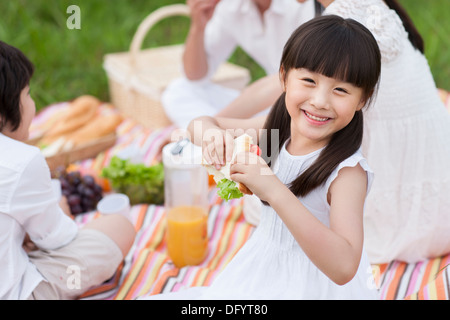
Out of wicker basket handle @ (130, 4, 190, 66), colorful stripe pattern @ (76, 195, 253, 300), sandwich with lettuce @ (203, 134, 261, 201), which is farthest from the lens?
wicker basket handle @ (130, 4, 190, 66)

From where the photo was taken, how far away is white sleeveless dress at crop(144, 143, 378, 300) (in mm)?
1170

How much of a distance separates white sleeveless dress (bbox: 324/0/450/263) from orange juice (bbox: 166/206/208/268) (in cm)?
51

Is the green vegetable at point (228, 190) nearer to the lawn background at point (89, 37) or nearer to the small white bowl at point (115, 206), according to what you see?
the small white bowl at point (115, 206)

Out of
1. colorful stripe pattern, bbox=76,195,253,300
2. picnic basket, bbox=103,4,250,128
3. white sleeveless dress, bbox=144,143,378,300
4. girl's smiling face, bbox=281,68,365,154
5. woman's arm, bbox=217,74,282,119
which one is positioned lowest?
colorful stripe pattern, bbox=76,195,253,300

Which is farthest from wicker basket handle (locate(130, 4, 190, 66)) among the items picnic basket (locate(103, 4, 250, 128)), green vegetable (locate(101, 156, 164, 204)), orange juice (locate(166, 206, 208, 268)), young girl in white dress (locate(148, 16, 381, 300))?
young girl in white dress (locate(148, 16, 381, 300))

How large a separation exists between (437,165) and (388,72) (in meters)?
0.31

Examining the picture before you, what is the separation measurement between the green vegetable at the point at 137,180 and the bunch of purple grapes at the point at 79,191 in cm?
7

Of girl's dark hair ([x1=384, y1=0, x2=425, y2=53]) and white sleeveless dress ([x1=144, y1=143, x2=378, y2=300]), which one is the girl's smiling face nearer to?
white sleeveless dress ([x1=144, y1=143, x2=378, y2=300])

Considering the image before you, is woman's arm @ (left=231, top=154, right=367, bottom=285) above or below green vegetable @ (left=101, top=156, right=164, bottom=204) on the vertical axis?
above

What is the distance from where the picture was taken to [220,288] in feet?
4.16

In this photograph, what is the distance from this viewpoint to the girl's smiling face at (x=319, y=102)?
1.03 metres

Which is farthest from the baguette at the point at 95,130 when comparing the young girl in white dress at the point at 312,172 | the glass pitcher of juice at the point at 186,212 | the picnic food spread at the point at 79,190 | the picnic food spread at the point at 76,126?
the young girl in white dress at the point at 312,172
